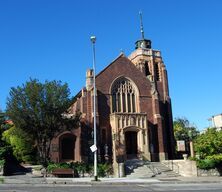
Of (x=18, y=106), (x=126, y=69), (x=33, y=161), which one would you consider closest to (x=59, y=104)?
(x=18, y=106)

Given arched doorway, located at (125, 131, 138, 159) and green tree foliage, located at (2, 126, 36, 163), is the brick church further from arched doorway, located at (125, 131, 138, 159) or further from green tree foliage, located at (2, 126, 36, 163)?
green tree foliage, located at (2, 126, 36, 163)

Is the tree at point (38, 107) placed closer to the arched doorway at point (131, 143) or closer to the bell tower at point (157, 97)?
the arched doorway at point (131, 143)

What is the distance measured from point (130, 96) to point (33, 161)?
14.4m

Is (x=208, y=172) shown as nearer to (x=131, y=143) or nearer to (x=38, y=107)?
(x=131, y=143)

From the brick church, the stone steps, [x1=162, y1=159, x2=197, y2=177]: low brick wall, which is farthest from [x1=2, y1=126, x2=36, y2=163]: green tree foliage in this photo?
[x1=162, y1=159, x2=197, y2=177]: low brick wall

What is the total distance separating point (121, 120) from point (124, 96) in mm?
4232

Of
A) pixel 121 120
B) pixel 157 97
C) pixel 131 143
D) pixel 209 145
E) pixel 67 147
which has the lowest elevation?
pixel 209 145

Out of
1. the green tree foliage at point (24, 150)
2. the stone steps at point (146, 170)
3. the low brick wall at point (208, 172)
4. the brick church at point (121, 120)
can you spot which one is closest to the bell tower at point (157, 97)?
the brick church at point (121, 120)

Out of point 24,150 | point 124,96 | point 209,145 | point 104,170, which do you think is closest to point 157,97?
point 124,96

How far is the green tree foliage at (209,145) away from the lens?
108 ft

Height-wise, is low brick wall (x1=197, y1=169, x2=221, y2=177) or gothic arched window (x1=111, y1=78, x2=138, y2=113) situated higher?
gothic arched window (x1=111, y1=78, x2=138, y2=113)

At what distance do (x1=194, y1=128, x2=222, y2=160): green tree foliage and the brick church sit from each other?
6816 millimetres

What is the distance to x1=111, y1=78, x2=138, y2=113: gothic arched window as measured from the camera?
40531mm

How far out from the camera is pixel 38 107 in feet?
94.5
